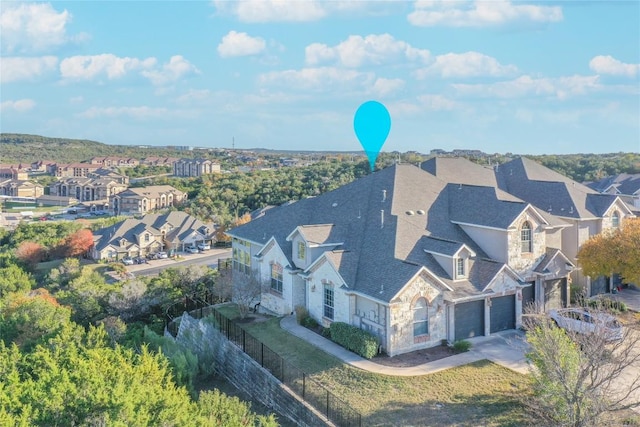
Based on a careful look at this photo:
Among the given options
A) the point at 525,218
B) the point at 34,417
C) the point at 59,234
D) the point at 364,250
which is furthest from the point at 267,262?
the point at 59,234

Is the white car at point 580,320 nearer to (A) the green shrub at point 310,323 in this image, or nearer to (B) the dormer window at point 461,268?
(B) the dormer window at point 461,268

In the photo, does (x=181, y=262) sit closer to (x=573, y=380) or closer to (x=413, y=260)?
(x=413, y=260)

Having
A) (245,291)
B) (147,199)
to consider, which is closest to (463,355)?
(245,291)

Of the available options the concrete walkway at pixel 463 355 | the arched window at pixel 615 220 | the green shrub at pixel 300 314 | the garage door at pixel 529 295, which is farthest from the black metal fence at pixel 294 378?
the arched window at pixel 615 220

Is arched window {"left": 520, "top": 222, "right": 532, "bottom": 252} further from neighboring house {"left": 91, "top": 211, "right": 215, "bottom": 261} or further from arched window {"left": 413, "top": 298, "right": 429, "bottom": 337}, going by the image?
neighboring house {"left": 91, "top": 211, "right": 215, "bottom": 261}

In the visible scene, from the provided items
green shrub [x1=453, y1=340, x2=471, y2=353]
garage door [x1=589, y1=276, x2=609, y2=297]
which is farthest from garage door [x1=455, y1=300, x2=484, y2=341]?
garage door [x1=589, y1=276, x2=609, y2=297]
